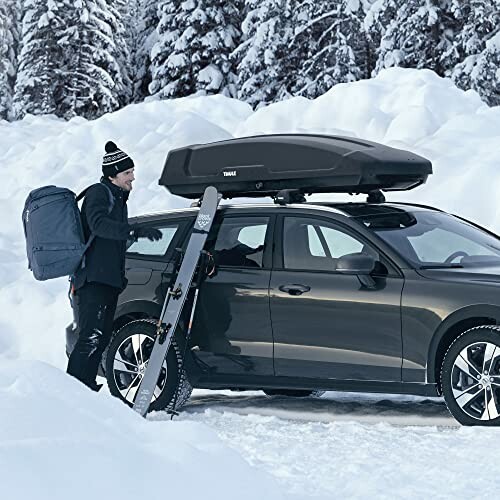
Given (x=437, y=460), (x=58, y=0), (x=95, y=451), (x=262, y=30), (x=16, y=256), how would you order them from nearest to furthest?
(x=95, y=451), (x=437, y=460), (x=16, y=256), (x=262, y=30), (x=58, y=0)

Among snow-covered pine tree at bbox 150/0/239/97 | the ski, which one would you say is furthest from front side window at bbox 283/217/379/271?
snow-covered pine tree at bbox 150/0/239/97

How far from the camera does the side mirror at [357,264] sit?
7.27m

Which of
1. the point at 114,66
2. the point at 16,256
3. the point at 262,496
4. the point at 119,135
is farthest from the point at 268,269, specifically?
the point at 114,66

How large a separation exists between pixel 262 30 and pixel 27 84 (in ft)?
42.4

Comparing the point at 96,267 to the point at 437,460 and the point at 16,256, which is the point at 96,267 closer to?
the point at 437,460

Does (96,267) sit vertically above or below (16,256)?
above

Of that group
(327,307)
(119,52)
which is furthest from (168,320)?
(119,52)

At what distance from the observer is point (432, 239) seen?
791 centimetres

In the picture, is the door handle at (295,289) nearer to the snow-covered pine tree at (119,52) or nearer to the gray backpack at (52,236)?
the gray backpack at (52,236)

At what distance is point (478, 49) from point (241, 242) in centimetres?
2485

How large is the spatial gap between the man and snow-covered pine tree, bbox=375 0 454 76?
2606 centimetres

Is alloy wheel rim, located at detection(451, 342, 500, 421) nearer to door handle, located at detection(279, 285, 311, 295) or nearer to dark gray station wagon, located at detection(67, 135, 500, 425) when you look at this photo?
dark gray station wagon, located at detection(67, 135, 500, 425)

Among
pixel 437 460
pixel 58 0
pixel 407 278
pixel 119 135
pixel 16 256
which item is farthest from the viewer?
pixel 58 0

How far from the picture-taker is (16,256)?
54.1 ft
